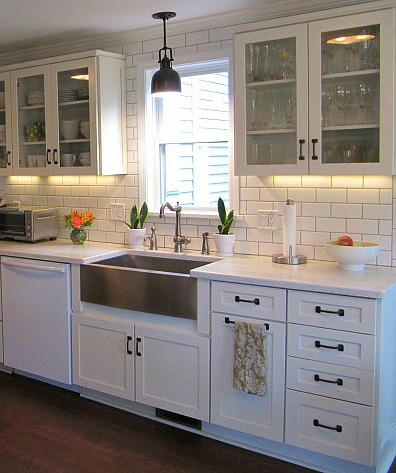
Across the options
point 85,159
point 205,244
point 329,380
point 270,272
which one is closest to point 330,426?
point 329,380

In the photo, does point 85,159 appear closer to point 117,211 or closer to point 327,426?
point 117,211

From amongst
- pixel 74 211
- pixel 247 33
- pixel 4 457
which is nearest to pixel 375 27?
pixel 247 33

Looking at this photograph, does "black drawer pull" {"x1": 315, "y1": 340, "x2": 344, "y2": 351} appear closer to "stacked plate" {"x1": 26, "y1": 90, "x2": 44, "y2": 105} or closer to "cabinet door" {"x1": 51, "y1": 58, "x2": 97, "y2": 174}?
"cabinet door" {"x1": 51, "y1": 58, "x2": 97, "y2": 174}

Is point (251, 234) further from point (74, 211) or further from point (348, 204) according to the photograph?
point (74, 211)

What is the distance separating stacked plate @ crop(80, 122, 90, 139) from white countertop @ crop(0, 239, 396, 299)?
2.53 ft

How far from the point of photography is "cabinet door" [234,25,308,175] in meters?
3.04

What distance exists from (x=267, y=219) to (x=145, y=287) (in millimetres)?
867

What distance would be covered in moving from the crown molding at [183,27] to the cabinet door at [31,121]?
0.30 meters

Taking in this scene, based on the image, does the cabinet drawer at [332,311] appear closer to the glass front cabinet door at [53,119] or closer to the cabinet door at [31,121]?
the glass front cabinet door at [53,119]

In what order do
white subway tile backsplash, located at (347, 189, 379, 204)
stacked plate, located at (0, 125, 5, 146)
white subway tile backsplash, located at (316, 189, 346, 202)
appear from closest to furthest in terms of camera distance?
white subway tile backsplash, located at (347, 189, 379, 204), white subway tile backsplash, located at (316, 189, 346, 202), stacked plate, located at (0, 125, 5, 146)

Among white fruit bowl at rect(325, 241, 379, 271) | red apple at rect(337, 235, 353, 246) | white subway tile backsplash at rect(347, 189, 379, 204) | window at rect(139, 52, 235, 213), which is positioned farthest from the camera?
window at rect(139, 52, 235, 213)

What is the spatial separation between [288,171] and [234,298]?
29.9 inches

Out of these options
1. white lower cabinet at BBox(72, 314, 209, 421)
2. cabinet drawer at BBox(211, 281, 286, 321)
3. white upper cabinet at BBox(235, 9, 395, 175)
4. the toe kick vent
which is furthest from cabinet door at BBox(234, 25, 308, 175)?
the toe kick vent

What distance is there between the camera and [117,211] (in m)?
4.15
